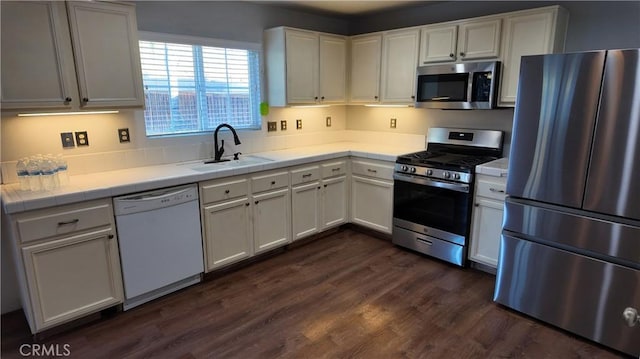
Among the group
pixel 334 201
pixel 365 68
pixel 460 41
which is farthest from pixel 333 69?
pixel 334 201

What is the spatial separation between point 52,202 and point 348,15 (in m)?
3.51

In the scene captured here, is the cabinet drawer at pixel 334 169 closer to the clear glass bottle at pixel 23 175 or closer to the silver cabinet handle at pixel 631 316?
the clear glass bottle at pixel 23 175

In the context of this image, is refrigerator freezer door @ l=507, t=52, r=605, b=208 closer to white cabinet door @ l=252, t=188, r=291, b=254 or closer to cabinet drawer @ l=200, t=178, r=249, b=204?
white cabinet door @ l=252, t=188, r=291, b=254

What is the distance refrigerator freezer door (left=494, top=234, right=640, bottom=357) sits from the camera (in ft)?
6.78

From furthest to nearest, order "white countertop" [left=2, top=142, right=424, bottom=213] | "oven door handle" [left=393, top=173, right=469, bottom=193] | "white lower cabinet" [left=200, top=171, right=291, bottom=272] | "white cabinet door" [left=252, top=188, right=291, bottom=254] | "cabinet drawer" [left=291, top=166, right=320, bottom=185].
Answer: "cabinet drawer" [left=291, top=166, right=320, bottom=185], "white cabinet door" [left=252, top=188, right=291, bottom=254], "oven door handle" [left=393, top=173, right=469, bottom=193], "white lower cabinet" [left=200, top=171, right=291, bottom=272], "white countertop" [left=2, top=142, right=424, bottom=213]

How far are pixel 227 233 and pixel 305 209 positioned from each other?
868 mm

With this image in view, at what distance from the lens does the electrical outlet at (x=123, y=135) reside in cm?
290

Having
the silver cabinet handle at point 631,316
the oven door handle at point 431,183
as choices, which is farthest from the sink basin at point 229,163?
the silver cabinet handle at point 631,316

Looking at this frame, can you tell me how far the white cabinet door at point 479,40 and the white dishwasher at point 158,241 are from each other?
2572 mm

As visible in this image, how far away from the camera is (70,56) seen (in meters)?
2.35

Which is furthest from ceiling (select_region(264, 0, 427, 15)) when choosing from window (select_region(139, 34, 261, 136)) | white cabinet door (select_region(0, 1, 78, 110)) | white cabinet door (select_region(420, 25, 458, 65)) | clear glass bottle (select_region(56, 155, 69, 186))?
clear glass bottle (select_region(56, 155, 69, 186))

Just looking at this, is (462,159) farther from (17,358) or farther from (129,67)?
(17,358)

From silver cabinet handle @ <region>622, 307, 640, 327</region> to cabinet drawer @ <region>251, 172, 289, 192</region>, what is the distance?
8.26 ft

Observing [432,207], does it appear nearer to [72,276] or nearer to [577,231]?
[577,231]
